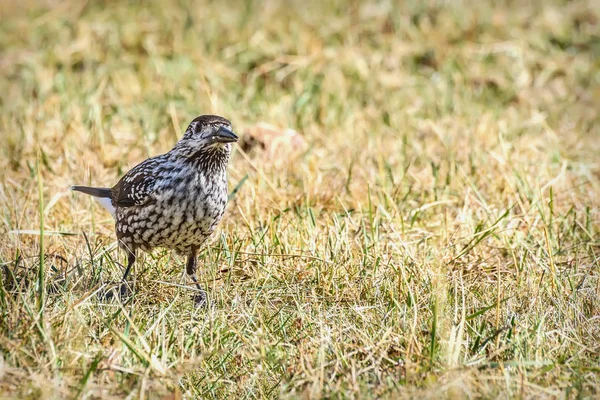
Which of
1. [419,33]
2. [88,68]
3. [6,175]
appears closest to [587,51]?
[419,33]

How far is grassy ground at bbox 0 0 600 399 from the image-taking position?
3715 mm

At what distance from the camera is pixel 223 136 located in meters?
4.57

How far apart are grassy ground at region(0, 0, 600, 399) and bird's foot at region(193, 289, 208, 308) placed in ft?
0.22

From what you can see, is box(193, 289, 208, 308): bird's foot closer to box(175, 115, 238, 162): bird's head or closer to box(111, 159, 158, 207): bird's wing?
box(111, 159, 158, 207): bird's wing

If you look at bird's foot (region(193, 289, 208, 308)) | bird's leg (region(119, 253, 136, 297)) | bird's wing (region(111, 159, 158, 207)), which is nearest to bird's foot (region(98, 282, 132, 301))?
bird's leg (region(119, 253, 136, 297))

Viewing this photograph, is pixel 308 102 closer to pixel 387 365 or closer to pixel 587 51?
pixel 587 51

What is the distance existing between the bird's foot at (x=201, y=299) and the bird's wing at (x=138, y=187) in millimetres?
596

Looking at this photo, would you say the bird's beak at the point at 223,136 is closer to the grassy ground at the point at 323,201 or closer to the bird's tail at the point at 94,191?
the grassy ground at the point at 323,201

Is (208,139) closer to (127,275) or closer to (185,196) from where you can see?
(185,196)

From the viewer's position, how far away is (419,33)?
8.91 m

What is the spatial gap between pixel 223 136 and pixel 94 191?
4.36 feet

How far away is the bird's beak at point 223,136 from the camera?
454 cm

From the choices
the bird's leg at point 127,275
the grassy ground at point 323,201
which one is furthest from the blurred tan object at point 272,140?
the bird's leg at point 127,275

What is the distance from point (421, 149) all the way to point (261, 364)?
10.7 feet
